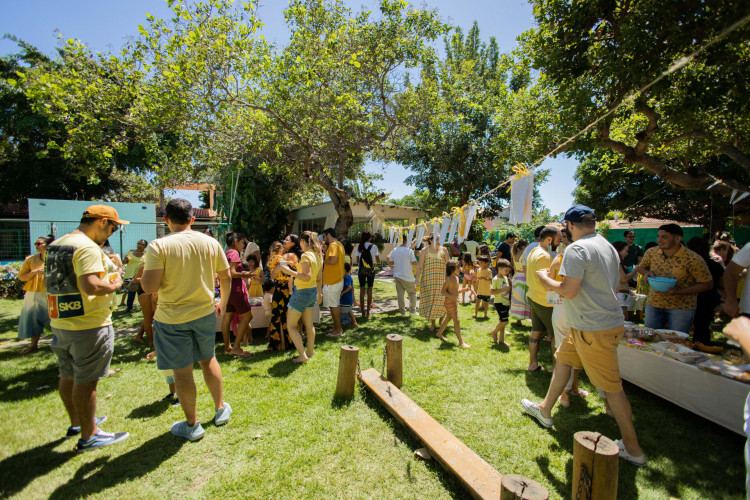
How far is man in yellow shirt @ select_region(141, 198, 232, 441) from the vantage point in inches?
108

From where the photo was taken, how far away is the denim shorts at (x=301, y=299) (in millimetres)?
4543

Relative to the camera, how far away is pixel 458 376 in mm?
4324

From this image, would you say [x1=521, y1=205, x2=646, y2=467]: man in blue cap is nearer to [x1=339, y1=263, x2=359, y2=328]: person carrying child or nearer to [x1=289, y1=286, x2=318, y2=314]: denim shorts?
[x1=289, y1=286, x2=318, y2=314]: denim shorts

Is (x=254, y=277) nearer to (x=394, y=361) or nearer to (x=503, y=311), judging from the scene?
(x=394, y=361)

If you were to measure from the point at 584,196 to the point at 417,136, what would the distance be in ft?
49.3

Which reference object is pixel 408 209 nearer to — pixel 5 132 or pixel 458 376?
pixel 458 376

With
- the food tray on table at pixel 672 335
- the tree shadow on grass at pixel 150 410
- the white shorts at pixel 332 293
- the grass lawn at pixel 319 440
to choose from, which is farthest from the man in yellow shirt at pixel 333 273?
the food tray on table at pixel 672 335

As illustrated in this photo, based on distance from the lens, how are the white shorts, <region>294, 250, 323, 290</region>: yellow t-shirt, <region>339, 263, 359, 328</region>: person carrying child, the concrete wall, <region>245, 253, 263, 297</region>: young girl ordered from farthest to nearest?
the concrete wall, <region>339, 263, 359, 328</region>: person carrying child, the white shorts, <region>245, 253, 263, 297</region>: young girl, <region>294, 250, 323, 290</region>: yellow t-shirt

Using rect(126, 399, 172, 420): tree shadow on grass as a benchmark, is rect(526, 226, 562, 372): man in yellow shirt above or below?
above

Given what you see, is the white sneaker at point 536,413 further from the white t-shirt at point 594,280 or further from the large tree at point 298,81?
the large tree at point 298,81

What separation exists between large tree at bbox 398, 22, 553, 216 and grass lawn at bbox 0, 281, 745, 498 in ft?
18.7

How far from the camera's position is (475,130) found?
62.3 ft

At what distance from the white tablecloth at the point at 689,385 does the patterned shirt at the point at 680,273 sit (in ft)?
3.34

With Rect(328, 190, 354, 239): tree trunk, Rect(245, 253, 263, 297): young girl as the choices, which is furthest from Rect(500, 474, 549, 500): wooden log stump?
Rect(328, 190, 354, 239): tree trunk
